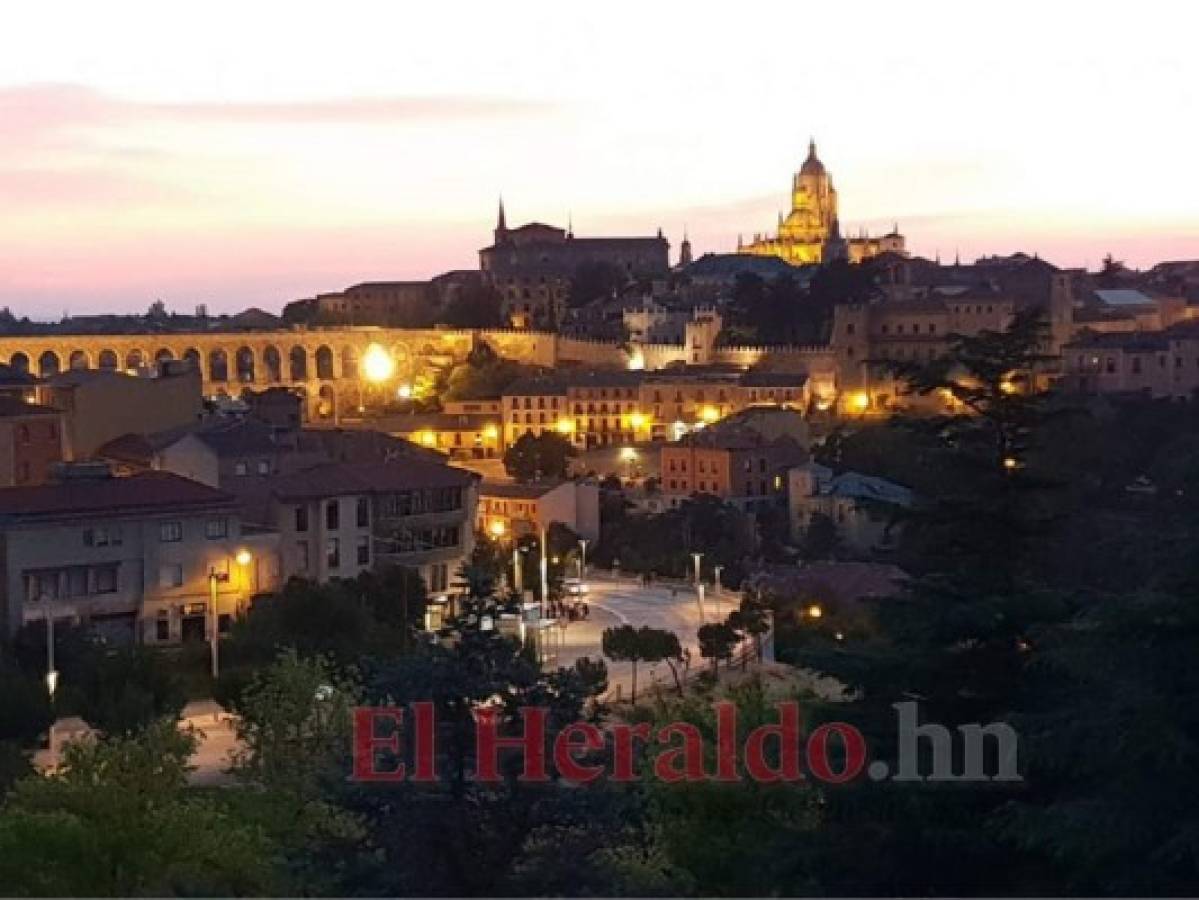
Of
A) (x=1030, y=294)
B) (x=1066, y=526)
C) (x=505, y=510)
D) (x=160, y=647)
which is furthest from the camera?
(x=1030, y=294)

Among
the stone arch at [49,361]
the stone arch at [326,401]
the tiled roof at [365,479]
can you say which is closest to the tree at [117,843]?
the tiled roof at [365,479]

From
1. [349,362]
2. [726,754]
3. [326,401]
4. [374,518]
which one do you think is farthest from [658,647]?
[349,362]

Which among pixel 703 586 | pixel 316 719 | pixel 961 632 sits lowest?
pixel 703 586

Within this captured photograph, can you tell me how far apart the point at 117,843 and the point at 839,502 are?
949 inches

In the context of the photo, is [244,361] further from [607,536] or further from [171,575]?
[171,575]

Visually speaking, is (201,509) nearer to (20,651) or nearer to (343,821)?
(20,651)

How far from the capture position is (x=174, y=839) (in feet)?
29.3

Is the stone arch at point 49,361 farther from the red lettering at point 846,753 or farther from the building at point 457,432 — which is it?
the red lettering at point 846,753

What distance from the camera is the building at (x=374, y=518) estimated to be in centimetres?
2253

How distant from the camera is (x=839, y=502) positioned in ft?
106

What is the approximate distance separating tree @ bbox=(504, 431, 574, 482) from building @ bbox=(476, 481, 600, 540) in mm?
4543

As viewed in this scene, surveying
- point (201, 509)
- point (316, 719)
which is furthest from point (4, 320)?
point (316, 719)

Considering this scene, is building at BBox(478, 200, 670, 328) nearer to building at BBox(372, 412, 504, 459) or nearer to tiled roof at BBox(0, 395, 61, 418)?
building at BBox(372, 412, 504, 459)

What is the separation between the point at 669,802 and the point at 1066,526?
8.37 feet
